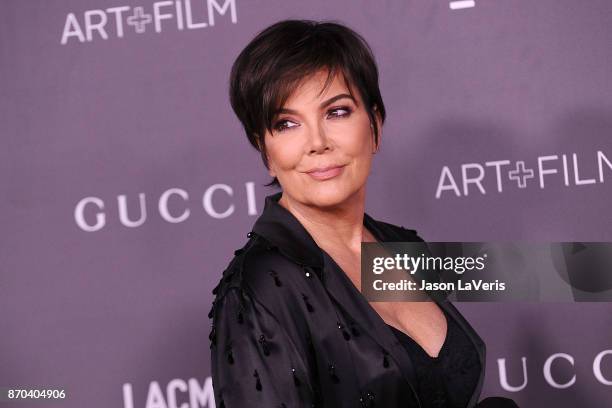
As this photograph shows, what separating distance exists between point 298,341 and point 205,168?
125 cm

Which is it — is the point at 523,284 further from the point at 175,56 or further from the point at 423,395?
the point at 175,56

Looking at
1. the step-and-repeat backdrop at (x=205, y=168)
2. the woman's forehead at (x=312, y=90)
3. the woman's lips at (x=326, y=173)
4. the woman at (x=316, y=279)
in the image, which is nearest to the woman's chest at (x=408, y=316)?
the woman at (x=316, y=279)

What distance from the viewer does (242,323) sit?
1.07 m

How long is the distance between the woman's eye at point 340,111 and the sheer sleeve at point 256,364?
11.4 inches

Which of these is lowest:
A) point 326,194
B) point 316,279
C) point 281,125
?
point 316,279

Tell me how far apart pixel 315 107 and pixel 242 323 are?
31 cm

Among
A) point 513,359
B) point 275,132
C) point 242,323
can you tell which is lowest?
point 513,359

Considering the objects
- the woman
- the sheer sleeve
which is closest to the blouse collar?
the woman

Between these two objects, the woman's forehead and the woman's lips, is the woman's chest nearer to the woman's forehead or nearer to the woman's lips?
the woman's lips

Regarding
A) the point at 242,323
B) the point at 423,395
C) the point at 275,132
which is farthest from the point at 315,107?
the point at 423,395

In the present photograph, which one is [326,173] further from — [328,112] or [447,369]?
[447,369]

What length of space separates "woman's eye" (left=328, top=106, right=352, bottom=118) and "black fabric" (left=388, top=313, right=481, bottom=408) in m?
0.30

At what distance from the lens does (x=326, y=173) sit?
1.19 m

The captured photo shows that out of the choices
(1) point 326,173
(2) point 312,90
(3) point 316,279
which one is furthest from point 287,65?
(3) point 316,279
